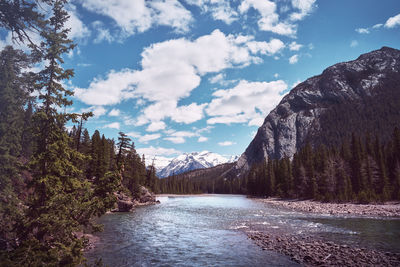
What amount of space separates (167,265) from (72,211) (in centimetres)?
700

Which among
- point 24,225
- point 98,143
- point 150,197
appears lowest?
point 150,197

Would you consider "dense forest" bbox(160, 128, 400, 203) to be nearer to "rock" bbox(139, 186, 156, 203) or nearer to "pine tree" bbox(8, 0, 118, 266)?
"rock" bbox(139, 186, 156, 203)

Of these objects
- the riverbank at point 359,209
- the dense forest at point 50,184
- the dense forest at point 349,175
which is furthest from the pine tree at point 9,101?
the dense forest at point 349,175

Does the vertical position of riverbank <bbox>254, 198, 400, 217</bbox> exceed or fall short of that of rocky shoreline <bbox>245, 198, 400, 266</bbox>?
it falls short

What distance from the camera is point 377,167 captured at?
218 ft

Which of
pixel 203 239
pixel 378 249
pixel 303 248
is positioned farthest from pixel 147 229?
pixel 378 249

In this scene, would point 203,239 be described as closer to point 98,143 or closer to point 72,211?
point 72,211

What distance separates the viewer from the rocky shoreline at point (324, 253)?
14.1 metres

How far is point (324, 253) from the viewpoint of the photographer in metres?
15.8

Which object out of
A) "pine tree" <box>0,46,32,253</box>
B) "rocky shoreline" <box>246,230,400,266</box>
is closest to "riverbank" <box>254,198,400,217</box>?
"rocky shoreline" <box>246,230,400,266</box>

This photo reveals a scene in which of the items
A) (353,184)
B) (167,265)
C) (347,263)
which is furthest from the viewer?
(353,184)

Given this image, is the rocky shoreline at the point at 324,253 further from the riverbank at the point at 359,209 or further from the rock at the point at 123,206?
the rock at the point at 123,206

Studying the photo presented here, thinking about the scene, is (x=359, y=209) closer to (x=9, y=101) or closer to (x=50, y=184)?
(x=50, y=184)

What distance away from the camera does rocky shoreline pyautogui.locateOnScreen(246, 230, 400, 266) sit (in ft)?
46.1
